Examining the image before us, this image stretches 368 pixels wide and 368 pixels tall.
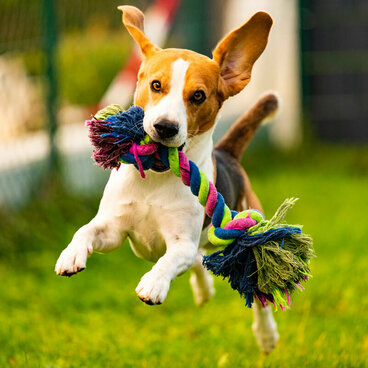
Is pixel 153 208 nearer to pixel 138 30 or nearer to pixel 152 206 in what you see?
pixel 152 206

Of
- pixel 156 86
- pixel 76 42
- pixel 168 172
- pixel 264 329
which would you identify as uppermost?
pixel 156 86

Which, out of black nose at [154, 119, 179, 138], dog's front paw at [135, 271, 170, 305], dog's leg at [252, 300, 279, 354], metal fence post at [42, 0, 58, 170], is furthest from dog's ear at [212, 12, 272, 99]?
metal fence post at [42, 0, 58, 170]

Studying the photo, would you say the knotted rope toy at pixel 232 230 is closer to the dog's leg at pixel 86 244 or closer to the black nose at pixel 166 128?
the black nose at pixel 166 128

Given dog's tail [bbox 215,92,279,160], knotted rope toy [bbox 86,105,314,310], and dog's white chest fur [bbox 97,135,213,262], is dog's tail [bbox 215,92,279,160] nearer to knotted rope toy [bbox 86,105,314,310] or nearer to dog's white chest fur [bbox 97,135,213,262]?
dog's white chest fur [bbox 97,135,213,262]

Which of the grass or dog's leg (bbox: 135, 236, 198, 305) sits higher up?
dog's leg (bbox: 135, 236, 198, 305)

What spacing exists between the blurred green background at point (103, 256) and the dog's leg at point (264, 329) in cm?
7

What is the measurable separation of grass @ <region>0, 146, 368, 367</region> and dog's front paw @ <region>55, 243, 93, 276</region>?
0.94 m

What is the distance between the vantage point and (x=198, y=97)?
3.11 meters

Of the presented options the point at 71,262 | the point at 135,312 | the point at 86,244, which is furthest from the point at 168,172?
the point at 135,312

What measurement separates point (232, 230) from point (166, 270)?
0.31 metres

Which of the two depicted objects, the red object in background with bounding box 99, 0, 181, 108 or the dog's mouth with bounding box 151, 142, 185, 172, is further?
the red object in background with bounding box 99, 0, 181, 108

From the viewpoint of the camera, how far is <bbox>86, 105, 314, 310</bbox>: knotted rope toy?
2.91m

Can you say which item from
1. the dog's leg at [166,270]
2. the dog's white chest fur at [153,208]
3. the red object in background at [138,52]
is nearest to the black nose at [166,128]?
the dog's white chest fur at [153,208]

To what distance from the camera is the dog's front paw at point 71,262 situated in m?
2.84
